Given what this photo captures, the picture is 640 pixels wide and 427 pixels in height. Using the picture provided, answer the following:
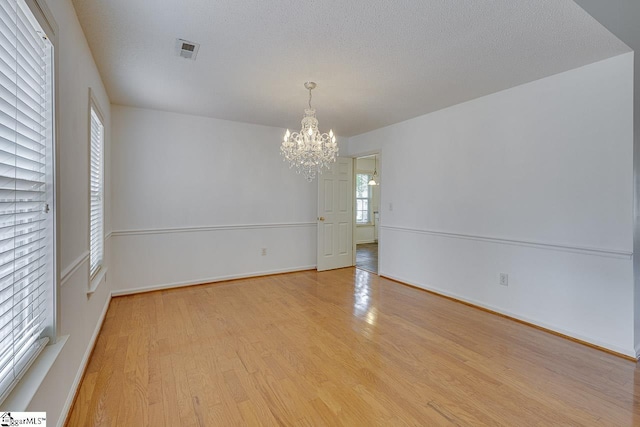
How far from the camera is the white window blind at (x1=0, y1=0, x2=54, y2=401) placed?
41.8 inches

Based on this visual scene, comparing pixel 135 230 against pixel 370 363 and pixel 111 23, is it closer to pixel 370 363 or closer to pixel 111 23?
pixel 111 23

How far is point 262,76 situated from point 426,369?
9.56 ft

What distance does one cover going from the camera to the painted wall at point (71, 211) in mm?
1528

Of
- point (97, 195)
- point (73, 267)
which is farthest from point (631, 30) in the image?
point (97, 195)

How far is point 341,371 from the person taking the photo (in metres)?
2.12

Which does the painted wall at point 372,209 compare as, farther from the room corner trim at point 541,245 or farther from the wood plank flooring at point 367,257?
the room corner trim at point 541,245

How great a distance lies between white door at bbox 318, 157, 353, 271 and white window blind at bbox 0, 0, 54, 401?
3876mm

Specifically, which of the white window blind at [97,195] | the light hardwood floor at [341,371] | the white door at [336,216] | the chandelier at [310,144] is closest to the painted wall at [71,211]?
the light hardwood floor at [341,371]

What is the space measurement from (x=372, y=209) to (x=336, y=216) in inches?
145

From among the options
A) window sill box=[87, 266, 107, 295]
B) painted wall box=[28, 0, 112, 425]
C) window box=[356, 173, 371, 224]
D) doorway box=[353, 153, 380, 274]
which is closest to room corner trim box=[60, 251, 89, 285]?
painted wall box=[28, 0, 112, 425]

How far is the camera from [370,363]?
2.23 metres

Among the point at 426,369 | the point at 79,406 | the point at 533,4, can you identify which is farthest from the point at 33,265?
the point at 533,4

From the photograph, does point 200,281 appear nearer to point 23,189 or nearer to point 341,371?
point 341,371

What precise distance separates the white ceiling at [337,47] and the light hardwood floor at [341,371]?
8.06 ft
